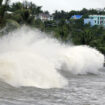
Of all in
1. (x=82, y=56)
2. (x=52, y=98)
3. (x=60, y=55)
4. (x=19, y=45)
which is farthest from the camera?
(x=82, y=56)

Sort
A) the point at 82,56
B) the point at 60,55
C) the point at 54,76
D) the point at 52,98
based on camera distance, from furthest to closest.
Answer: the point at 82,56 → the point at 60,55 → the point at 54,76 → the point at 52,98

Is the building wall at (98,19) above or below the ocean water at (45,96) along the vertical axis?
below

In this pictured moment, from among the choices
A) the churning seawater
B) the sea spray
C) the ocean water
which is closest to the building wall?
the sea spray

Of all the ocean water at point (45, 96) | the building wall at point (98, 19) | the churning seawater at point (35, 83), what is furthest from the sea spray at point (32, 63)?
the building wall at point (98, 19)

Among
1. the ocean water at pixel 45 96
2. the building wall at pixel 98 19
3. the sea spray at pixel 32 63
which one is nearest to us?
the ocean water at pixel 45 96

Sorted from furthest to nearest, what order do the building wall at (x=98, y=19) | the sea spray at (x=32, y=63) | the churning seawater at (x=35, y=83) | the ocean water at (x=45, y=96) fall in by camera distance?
the building wall at (x=98, y=19)
the sea spray at (x=32, y=63)
the churning seawater at (x=35, y=83)
the ocean water at (x=45, y=96)

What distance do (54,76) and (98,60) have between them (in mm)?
17875

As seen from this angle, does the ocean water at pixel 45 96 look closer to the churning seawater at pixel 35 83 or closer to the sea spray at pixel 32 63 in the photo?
the churning seawater at pixel 35 83

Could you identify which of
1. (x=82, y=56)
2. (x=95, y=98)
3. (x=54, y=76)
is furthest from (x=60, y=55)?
(x=95, y=98)

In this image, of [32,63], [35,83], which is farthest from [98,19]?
[35,83]

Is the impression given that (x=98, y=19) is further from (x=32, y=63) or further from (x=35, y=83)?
(x=35, y=83)

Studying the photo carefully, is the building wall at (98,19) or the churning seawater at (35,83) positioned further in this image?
the building wall at (98,19)

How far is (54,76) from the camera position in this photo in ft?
64.1

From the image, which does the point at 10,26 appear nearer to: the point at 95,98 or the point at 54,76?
the point at 54,76
